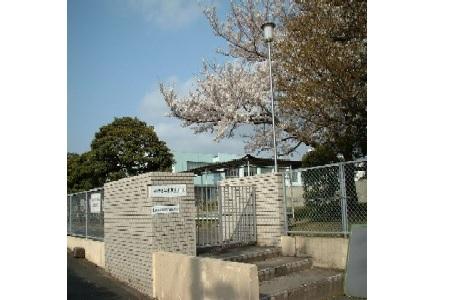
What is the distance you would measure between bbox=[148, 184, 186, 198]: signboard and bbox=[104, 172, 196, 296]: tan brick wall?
48mm

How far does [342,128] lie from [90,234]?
6.05 m

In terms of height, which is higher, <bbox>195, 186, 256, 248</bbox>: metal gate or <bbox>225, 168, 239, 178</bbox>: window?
<bbox>225, 168, 239, 178</bbox>: window

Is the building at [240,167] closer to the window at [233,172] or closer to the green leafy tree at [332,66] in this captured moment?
the window at [233,172]

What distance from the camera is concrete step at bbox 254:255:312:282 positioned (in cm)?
634

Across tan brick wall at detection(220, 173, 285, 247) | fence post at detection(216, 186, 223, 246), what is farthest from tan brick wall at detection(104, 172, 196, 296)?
tan brick wall at detection(220, 173, 285, 247)

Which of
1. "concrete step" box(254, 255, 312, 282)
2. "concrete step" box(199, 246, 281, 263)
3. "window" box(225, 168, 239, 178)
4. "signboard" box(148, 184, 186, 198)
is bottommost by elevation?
"concrete step" box(254, 255, 312, 282)

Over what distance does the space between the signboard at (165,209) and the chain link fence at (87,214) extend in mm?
3169

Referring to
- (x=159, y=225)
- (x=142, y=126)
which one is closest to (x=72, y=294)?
(x=159, y=225)

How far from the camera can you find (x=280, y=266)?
6.57 meters

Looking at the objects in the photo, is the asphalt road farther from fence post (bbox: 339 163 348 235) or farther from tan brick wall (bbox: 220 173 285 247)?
fence post (bbox: 339 163 348 235)
